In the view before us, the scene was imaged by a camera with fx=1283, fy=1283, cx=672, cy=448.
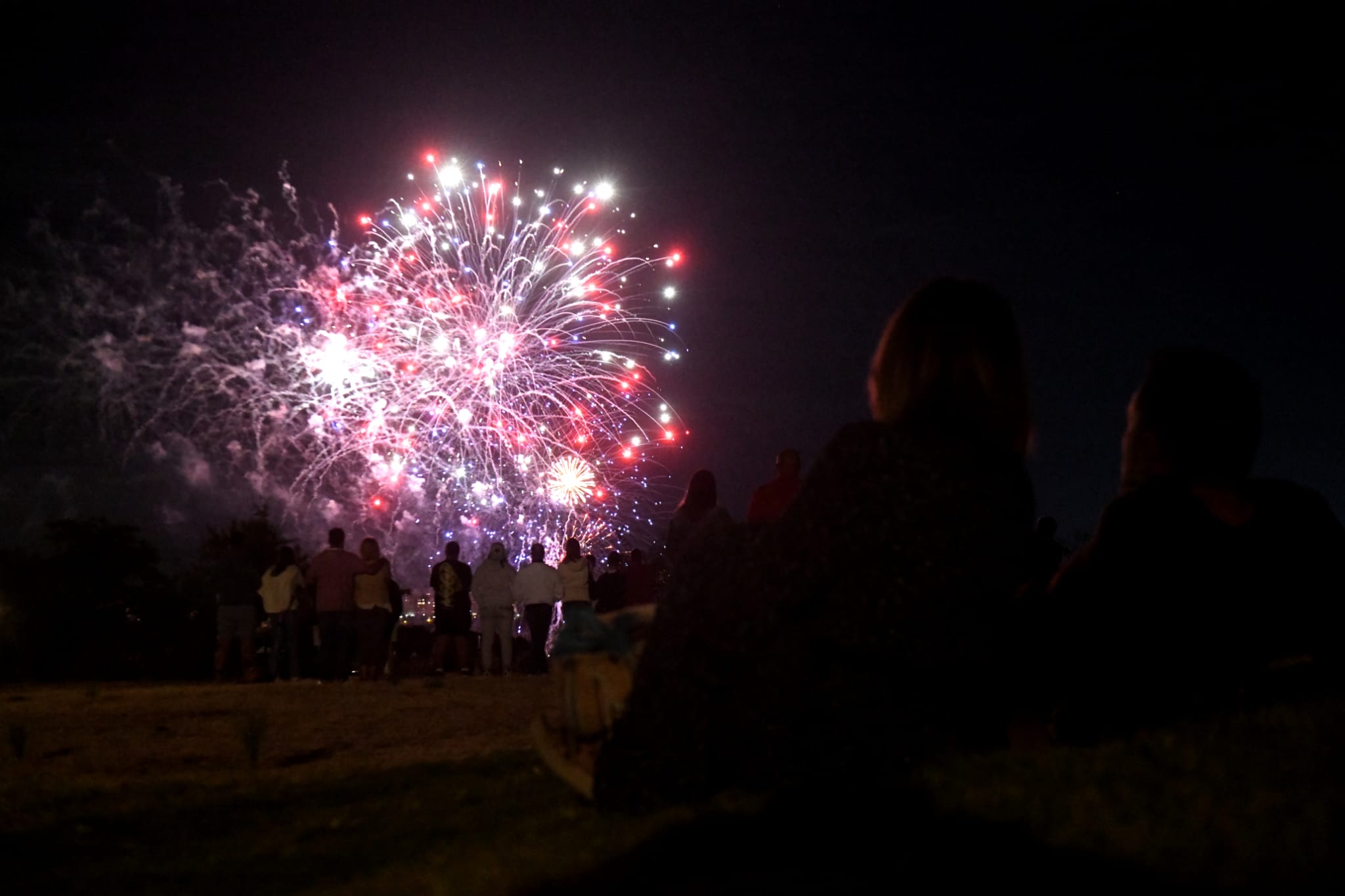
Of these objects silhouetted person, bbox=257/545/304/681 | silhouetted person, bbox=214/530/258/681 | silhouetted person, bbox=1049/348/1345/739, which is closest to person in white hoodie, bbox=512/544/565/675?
silhouetted person, bbox=257/545/304/681

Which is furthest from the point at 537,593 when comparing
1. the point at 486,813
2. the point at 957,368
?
the point at 957,368

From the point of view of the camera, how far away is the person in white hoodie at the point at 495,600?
1844cm

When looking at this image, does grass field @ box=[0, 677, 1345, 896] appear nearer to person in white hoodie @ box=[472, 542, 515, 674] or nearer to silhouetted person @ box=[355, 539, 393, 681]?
silhouetted person @ box=[355, 539, 393, 681]

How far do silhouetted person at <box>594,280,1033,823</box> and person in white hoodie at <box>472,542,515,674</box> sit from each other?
15.1 metres

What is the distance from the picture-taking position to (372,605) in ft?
56.1

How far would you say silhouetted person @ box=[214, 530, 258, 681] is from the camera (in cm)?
1745

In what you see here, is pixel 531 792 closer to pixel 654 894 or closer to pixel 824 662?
pixel 824 662

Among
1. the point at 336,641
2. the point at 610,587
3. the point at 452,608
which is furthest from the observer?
the point at 610,587

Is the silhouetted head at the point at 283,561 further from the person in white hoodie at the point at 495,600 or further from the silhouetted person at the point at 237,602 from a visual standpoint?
the person in white hoodie at the point at 495,600

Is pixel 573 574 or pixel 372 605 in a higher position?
pixel 573 574

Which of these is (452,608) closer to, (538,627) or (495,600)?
(495,600)

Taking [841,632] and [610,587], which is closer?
[841,632]

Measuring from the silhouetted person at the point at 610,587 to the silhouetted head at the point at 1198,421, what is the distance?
1497cm

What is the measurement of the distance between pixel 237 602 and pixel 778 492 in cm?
1044
